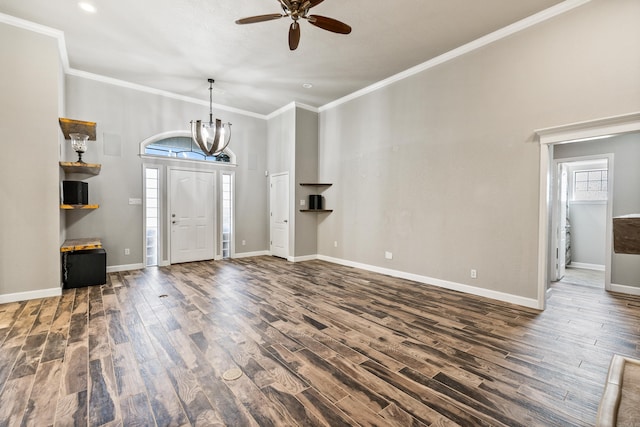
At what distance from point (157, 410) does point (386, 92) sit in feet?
18.0

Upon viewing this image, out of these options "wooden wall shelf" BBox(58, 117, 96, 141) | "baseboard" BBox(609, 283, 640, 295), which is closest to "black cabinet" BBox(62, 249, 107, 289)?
"wooden wall shelf" BBox(58, 117, 96, 141)

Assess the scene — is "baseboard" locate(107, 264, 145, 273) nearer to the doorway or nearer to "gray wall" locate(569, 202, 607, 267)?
the doorway

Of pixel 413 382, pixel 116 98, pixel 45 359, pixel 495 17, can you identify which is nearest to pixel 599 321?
pixel 413 382

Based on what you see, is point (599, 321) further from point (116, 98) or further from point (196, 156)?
point (116, 98)

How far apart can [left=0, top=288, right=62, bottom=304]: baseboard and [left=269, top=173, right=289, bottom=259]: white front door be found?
402 cm

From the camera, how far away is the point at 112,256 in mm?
5488

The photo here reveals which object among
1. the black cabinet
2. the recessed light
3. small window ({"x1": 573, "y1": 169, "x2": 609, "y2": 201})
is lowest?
the black cabinet

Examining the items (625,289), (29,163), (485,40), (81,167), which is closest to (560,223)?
(625,289)

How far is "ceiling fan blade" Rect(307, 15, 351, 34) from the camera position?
2.82 metres

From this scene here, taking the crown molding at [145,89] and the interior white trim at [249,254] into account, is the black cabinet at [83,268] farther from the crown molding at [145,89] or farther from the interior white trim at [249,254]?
the crown molding at [145,89]

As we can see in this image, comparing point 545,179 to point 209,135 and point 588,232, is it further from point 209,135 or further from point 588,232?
point 209,135

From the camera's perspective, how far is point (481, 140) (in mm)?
4098

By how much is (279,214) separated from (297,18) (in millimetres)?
4851

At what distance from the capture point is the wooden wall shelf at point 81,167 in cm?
425
